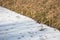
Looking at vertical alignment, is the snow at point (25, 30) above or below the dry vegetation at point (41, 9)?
below

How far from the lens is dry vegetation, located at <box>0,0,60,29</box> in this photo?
10.6m

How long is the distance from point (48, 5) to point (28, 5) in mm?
1817

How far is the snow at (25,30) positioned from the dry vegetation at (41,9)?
0.39 m

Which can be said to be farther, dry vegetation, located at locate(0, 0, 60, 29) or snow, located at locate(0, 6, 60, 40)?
dry vegetation, located at locate(0, 0, 60, 29)

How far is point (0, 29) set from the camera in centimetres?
969

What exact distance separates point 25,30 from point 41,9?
317cm

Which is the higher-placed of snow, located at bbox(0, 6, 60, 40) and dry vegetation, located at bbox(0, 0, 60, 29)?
dry vegetation, located at bbox(0, 0, 60, 29)

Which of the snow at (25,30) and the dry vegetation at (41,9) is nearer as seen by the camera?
the snow at (25,30)

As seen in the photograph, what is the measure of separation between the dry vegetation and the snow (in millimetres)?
386

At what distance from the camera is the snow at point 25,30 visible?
8.49 metres

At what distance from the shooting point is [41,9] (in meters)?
12.4

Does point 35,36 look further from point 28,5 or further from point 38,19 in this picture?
point 28,5

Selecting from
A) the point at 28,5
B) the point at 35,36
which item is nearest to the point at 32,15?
the point at 28,5

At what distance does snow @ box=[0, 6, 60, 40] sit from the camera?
849cm
